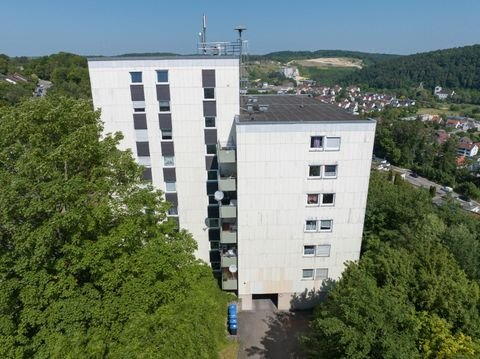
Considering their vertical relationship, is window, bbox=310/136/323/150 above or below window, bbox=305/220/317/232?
above

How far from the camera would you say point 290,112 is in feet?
80.6

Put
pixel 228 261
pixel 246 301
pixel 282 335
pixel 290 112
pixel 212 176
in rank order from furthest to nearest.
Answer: pixel 246 301 → pixel 290 112 → pixel 212 176 → pixel 228 261 → pixel 282 335

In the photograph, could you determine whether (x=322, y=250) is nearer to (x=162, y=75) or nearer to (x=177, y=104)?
(x=177, y=104)

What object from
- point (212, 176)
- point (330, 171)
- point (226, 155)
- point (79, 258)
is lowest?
point (79, 258)

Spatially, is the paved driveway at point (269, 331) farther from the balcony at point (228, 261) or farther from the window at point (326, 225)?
the window at point (326, 225)

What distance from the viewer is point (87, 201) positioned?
14164 millimetres

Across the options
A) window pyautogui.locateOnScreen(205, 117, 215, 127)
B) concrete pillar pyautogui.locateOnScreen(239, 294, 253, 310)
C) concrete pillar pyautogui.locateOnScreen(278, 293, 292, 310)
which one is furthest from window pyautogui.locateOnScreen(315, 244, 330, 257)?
window pyautogui.locateOnScreen(205, 117, 215, 127)

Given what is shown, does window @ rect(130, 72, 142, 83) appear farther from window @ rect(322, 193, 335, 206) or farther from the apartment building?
window @ rect(322, 193, 335, 206)

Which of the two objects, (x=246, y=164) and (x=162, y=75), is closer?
(x=246, y=164)

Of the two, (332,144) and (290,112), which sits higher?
(290,112)

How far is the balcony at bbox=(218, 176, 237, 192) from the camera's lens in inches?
842

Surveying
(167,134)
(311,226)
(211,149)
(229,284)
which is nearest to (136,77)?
(167,134)

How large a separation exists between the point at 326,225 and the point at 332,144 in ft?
19.5

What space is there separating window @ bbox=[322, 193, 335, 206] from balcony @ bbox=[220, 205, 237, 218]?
6189mm
